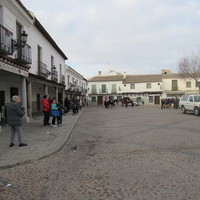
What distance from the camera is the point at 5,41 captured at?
9555mm

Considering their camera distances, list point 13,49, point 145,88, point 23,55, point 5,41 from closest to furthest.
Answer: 1. point 5,41
2. point 13,49
3. point 23,55
4. point 145,88

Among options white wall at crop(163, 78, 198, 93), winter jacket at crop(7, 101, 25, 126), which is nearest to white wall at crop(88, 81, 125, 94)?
white wall at crop(163, 78, 198, 93)

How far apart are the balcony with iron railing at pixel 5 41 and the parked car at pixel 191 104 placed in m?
13.4

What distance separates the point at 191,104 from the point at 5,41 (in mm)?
14211

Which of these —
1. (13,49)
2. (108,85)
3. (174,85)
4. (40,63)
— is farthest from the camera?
(108,85)

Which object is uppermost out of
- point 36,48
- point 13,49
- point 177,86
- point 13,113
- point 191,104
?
point 36,48

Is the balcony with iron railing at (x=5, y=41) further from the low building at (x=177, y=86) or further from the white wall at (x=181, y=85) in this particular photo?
the low building at (x=177, y=86)

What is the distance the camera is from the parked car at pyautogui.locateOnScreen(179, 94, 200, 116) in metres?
16.8

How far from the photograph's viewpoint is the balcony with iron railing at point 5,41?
9097 mm

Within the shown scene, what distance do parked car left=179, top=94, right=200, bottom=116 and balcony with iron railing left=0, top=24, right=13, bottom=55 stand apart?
1342 cm

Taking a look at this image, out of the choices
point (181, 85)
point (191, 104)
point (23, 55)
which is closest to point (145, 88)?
point (181, 85)

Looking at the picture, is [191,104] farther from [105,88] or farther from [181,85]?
[105,88]

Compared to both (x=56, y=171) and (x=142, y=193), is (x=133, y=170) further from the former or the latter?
(x=56, y=171)

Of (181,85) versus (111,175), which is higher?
(181,85)
